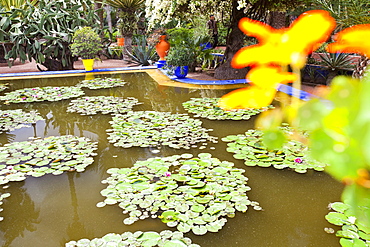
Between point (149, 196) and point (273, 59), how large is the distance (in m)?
2.12

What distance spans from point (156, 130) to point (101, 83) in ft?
13.2

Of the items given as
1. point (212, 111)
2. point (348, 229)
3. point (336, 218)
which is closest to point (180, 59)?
point (212, 111)

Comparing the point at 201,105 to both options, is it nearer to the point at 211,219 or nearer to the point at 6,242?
the point at 211,219

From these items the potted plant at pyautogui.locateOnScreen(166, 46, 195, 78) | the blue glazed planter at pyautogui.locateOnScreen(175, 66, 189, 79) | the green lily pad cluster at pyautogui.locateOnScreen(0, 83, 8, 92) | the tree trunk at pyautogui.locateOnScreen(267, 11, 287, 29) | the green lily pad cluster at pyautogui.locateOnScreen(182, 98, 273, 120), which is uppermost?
the tree trunk at pyautogui.locateOnScreen(267, 11, 287, 29)

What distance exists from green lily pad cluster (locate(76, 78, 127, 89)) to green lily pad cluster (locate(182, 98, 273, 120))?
8.34 ft

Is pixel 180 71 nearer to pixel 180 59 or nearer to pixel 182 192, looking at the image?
pixel 180 59

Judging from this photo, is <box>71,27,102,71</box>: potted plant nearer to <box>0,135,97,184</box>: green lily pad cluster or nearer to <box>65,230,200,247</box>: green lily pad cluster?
<box>0,135,97,184</box>: green lily pad cluster

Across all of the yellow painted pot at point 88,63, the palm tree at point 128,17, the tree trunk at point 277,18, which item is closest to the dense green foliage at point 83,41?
the yellow painted pot at point 88,63

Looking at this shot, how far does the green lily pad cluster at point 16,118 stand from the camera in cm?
439

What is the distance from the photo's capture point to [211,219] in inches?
85.7

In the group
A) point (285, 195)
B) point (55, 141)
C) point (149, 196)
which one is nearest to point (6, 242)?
point (149, 196)

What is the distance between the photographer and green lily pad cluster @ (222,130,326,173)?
296 centimetres

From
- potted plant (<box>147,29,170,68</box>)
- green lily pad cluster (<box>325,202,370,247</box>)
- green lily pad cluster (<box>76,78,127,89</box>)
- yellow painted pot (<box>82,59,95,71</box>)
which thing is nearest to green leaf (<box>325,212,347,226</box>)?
green lily pad cluster (<box>325,202,370,247</box>)

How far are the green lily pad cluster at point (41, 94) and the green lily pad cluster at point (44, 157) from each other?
251 cm
